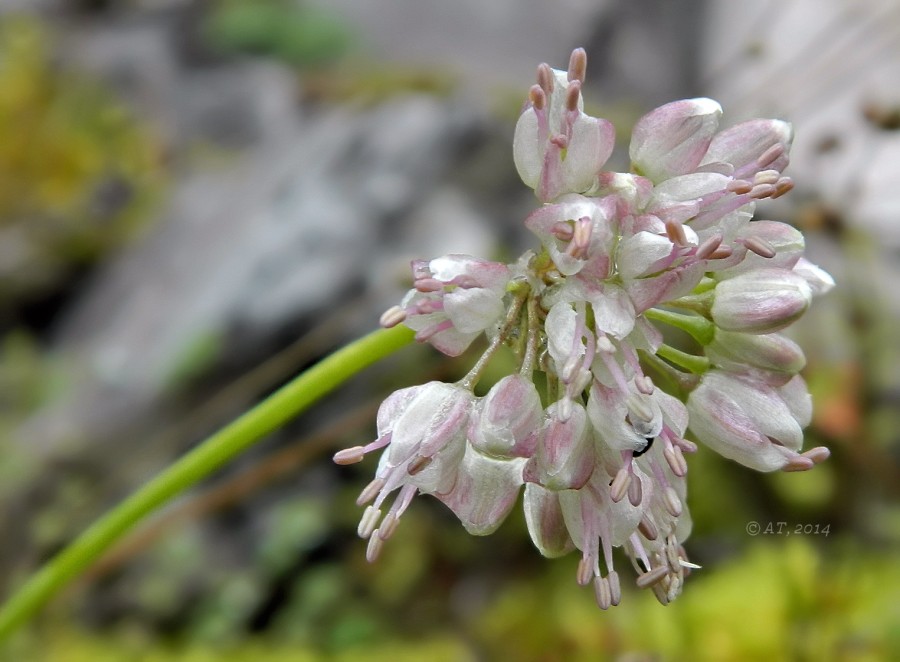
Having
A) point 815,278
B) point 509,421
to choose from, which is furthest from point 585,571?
point 815,278

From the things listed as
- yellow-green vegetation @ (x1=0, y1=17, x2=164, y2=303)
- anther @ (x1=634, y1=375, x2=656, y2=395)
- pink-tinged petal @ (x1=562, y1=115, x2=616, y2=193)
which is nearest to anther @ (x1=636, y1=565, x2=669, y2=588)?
anther @ (x1=634, y1=375, x2=656, y2=395)

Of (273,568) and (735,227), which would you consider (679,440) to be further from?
(273,568)

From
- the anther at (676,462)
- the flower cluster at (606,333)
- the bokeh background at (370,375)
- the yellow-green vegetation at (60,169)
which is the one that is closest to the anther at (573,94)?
the flower cluster at (606,333)

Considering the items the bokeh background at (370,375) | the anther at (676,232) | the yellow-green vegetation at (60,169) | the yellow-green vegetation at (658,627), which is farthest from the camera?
the yellow-green vegetation at (60,169)

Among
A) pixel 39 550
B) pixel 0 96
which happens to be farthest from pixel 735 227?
pixel 0 96

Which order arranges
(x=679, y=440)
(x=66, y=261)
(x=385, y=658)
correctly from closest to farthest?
(x=679, y=440), (x=385, y=658), (x=66, y=261)

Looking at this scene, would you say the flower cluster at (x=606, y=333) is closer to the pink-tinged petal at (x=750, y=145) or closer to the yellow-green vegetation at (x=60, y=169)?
the pink-tinged petal at (x=750, y=145)
